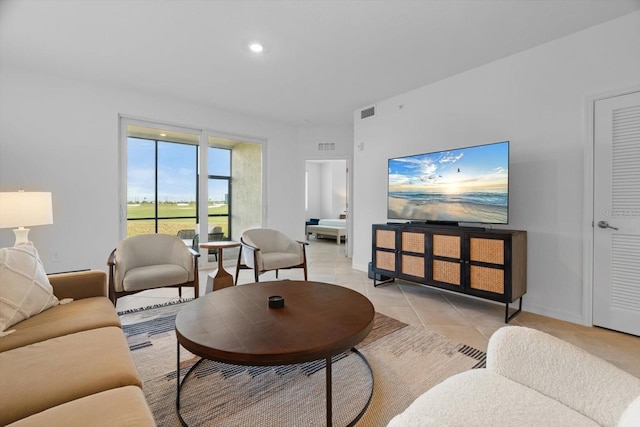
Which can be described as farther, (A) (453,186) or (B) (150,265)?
(A) (453,186)

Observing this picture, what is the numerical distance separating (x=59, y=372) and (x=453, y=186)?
3.50m

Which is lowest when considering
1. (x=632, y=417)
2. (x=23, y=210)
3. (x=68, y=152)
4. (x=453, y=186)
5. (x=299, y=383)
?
(x=299, y=383)

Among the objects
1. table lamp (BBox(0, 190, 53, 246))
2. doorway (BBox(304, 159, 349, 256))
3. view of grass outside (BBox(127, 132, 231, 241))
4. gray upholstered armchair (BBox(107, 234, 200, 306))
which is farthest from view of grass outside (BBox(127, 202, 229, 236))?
doorway (BBox(304, 159, 349, 256))

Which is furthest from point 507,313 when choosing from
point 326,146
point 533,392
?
point 326,146

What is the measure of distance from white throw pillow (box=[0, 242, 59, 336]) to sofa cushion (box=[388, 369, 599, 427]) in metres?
2.02

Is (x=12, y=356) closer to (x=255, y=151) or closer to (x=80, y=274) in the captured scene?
(x=80, y=274)

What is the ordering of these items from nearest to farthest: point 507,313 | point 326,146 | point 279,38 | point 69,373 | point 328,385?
1. point 69,373
2. point 328,385
3. point 507,313
4. point 279,38
5. point 326,146

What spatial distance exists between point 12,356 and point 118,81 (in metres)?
3.80

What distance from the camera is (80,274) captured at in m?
2.10

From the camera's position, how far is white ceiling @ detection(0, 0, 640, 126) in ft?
7.94

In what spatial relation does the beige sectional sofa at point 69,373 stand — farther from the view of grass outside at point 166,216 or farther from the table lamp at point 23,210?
the view of grass outside at point 166,216

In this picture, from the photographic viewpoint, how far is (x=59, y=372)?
1146 mm

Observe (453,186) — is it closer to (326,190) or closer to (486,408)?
(486,408)

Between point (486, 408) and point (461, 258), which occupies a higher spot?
point (461, 258)
